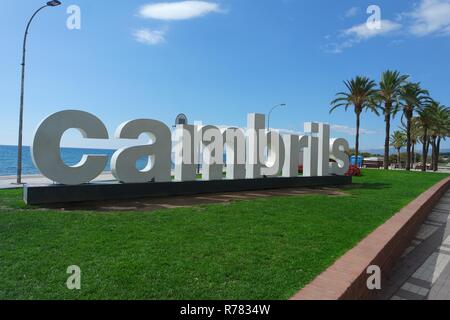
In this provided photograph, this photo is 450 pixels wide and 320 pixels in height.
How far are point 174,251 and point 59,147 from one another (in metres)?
7.20

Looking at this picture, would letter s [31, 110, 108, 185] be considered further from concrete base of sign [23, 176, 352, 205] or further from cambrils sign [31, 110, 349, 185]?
concrete base of sign [23, 176, 352, 205]

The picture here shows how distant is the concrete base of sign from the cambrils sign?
0.23 meters

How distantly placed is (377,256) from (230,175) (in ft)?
34.0

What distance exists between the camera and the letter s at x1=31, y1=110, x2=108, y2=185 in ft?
35.7

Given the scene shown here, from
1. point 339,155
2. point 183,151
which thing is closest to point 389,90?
point 339,155

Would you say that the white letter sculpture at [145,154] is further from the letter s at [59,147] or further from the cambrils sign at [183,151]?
the letter s at [59,147]

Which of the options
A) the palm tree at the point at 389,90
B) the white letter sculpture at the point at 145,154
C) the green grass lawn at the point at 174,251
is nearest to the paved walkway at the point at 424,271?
the green grass lawn at the point at 174,251

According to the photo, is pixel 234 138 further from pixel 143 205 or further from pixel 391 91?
pixel 391 91

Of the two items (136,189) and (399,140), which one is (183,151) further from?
(399,140)

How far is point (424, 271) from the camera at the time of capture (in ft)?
21.3

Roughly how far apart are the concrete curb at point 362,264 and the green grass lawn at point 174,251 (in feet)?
0.86

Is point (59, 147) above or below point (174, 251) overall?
above

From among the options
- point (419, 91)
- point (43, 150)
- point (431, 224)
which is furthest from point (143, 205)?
point (419, 91)

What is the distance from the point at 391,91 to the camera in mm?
39969
